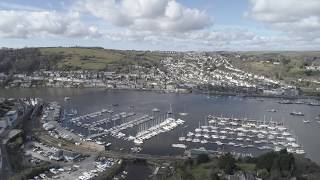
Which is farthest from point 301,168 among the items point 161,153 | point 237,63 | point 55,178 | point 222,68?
point 237,63

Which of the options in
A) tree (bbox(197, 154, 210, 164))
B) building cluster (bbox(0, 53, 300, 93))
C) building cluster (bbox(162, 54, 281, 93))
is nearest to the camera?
tree (bbox(197, 154, 210, 164))

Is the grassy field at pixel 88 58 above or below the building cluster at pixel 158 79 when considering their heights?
above

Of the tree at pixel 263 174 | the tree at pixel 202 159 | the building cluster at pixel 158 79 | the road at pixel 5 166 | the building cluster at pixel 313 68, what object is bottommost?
the road at pixel 5 166

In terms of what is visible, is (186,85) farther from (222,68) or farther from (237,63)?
(237,63)

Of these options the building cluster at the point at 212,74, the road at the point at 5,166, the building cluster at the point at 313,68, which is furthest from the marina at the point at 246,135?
the building cluster at the point at 313,68

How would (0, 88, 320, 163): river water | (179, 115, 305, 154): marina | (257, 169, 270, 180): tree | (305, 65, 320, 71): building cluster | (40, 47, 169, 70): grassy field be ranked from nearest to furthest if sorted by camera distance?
(257, 169, 270, 180): tree → (179, 115, 305, 154): marina → (0, 88, 320, 163): river water → (305, 65, 320, 71): building cluster → (40, 47, 169, 70): grassy field

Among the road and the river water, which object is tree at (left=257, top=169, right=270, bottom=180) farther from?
the road

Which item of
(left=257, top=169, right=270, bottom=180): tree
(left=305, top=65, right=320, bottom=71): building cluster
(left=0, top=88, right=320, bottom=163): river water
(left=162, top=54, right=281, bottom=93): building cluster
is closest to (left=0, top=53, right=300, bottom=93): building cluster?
(left=162, top=54, right=281, bottom=93): building cluster

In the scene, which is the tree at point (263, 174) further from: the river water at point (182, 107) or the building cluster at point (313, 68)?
the building cluster at point (313, 68)
